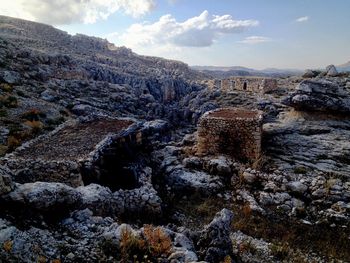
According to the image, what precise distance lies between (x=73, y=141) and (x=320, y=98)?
50.9 feet

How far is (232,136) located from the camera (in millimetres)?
20172

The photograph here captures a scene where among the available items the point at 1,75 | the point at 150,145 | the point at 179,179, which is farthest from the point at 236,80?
the point at 179,179

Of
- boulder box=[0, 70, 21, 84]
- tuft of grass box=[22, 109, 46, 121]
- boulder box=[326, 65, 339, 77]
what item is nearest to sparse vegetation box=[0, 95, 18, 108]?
tuft of grass box=[22, 109, 46, 121]

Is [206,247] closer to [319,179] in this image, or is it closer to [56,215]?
[56,215]

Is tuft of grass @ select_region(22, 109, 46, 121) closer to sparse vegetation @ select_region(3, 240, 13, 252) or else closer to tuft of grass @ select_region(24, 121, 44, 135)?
tuft of grass @ select_region(24, 121, 44, 135)

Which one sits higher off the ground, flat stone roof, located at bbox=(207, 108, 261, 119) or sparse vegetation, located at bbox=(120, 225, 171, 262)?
flat stone roof, located at bbox=(207, 108, 261, 119)

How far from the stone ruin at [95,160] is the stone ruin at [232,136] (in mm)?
3937

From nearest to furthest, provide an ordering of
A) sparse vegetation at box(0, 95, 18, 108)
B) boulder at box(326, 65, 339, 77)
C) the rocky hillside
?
the rocky hillside
sparse vegetation at box(0, 95, 18, 108)
boulder at box(326, 65, 339, 77)

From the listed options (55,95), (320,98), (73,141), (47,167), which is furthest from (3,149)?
(55,95)

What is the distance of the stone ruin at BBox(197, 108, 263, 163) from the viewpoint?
19703mm

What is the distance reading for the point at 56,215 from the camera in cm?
1010

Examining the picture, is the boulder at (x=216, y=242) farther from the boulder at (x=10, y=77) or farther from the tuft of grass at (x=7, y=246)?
the boulder at (x=10, y=77)

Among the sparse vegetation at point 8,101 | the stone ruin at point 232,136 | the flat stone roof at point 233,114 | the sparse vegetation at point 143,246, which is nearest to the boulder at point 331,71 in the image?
the flat stone roof at point 233,114

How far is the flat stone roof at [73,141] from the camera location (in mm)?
17172
